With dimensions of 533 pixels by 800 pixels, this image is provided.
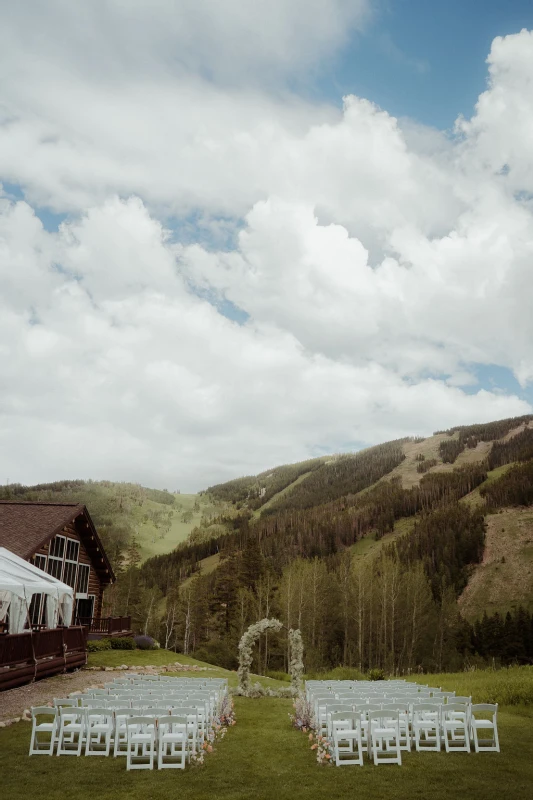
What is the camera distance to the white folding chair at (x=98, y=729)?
10.9m

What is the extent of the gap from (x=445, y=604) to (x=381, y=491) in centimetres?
11920

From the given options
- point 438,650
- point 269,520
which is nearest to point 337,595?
point 438,650

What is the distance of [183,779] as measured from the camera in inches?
383

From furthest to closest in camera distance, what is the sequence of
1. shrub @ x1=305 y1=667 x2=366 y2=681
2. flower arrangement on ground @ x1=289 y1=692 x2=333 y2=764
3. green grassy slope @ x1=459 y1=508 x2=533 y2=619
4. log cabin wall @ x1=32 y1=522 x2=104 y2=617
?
green grassy slope @ x1=459 y1=508 x2=533 y2=619 → shrub @ x1=305 y1=667 x2=366 y2=681 → log cabin wall @ x1=32 y1=522 x2=104 y2=617 → flower arrangement on ground @ x1=289 y1=692 x2=333 y2=764

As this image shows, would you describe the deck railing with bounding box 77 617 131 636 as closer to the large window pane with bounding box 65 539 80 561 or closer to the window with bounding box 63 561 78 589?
the window with bounding box 63 561 78 589

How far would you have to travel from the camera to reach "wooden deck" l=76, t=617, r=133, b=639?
122ft

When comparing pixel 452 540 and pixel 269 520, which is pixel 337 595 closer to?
pixel 452 540

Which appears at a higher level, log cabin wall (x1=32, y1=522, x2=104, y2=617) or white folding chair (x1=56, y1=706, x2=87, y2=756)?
log cabin wall (x1=32, y1=522, x2=104, y2=617)

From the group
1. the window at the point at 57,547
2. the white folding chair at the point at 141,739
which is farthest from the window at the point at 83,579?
the white folding chair at the point at 141,739

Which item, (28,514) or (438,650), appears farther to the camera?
(438,650)

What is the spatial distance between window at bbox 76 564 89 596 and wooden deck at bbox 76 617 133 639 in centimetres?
185

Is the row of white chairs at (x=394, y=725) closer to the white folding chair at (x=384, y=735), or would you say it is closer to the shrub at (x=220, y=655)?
the white folding chair at (x=384, y=735)

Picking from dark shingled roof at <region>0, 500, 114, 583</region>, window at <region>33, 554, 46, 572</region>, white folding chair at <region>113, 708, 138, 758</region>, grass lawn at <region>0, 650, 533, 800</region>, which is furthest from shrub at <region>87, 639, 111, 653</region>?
white folding chair at <region>113, 708, 138, 758</region>

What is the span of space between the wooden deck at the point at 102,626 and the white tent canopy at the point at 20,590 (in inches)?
580
